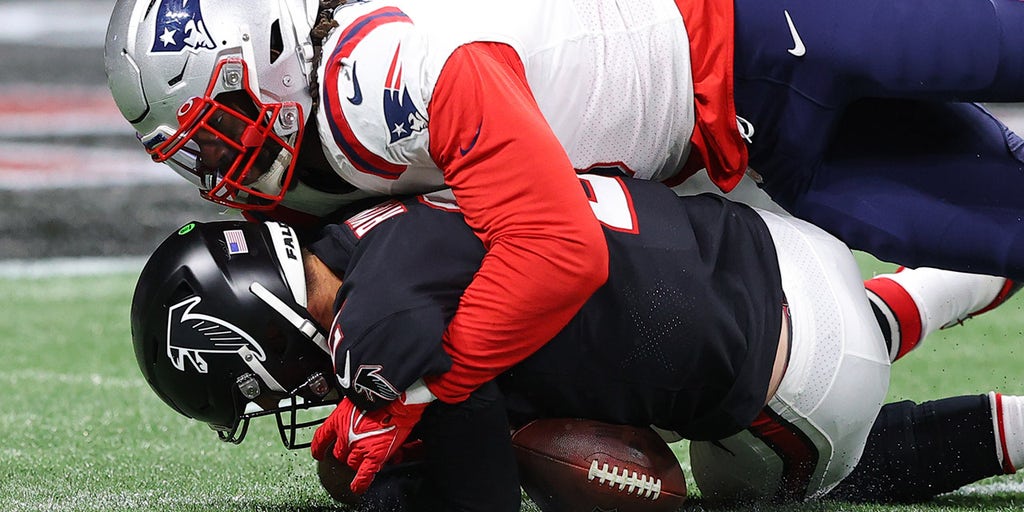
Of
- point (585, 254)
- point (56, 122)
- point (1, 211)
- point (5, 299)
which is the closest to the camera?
point (585, 254)

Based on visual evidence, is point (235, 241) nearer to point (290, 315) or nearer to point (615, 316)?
point (290, 315)

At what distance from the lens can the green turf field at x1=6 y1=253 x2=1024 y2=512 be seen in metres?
3.07

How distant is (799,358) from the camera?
109 inches

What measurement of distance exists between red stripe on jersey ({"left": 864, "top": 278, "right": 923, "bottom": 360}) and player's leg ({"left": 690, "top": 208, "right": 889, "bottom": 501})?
1.16 ft

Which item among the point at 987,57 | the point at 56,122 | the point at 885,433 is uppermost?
the point at 987,57

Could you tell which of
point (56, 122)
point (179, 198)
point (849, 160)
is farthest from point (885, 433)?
point (56, 122)

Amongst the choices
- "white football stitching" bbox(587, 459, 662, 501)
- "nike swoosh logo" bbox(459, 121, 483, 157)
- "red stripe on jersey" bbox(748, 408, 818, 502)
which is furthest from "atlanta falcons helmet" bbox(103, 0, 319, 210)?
"red stripe on jersey" bbox(748, 408, 818, 502)

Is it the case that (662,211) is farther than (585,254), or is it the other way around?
(662,211)

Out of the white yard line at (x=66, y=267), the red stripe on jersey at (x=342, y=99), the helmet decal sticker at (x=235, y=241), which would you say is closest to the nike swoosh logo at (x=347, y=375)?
the helmet decal sticker at (x=235, y=241)

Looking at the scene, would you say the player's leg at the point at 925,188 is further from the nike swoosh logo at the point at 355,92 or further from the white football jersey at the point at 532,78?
the nike swoosh logo at the point at 355,92

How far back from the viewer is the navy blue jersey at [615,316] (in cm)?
249

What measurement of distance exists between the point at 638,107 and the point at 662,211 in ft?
1.08

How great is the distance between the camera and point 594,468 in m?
2.66

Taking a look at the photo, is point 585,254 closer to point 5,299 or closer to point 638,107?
point 638,107
